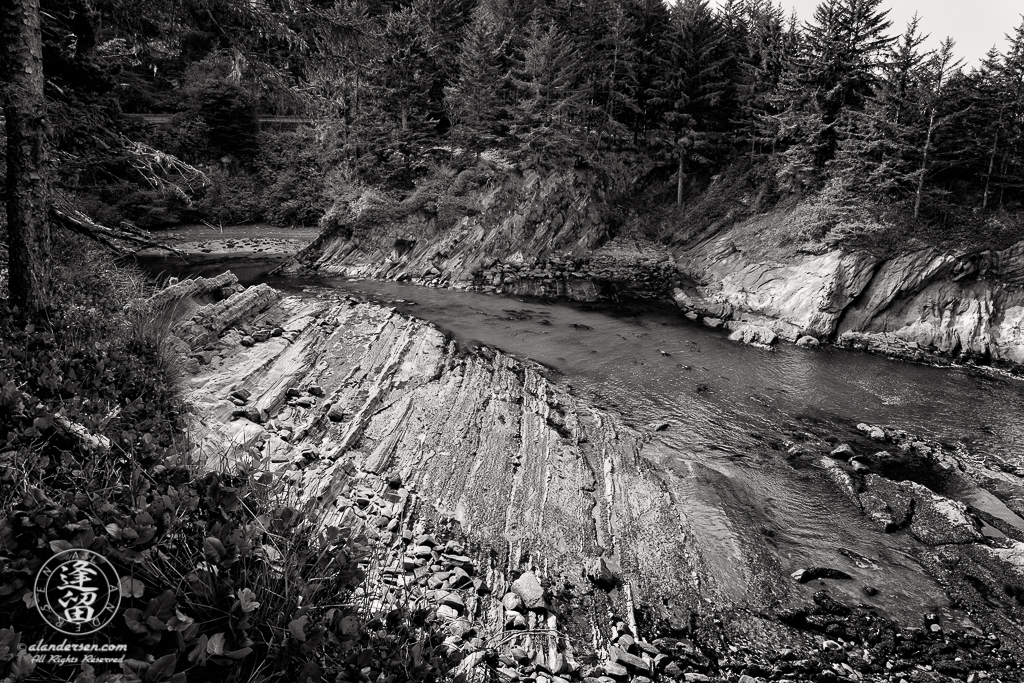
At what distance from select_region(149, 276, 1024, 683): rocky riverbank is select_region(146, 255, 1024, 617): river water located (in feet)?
0.66

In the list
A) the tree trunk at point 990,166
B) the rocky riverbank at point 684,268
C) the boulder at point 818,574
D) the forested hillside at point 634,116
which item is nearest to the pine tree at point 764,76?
the forested hillside at point 634,116

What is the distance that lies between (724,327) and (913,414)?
7.94 meters

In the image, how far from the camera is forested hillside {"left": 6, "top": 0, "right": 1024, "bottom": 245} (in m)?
21.5

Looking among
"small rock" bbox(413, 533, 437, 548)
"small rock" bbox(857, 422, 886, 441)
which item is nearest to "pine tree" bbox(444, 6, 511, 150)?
"small rock" bbox(857, 422, 886, 441)

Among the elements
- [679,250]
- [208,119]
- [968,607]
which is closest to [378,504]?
[968,607]

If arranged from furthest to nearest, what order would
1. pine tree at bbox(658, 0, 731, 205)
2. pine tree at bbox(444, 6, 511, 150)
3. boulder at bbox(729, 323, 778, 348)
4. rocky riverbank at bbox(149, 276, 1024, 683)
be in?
pine tree at bbox(658, 0, 731, 205) → pine tree at bbox(444, 6, 511, 150) → boulder at bbox(729, 323, 778, 348) → rocky riverbank at bbox(149, 276, 1024, 683)

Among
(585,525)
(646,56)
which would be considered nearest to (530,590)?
(585,525)

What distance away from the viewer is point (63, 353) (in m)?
5.54

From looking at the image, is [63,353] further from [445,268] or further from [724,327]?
[445,268]

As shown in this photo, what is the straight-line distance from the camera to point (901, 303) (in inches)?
761

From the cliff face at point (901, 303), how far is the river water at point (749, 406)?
1.61 metres

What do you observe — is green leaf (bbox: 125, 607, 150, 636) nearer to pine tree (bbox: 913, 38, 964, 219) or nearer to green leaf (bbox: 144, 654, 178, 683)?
green leaf (bbox: 144, 654, 178, 683)

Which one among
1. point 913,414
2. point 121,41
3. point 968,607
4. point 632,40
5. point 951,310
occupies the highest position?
point 632,40
